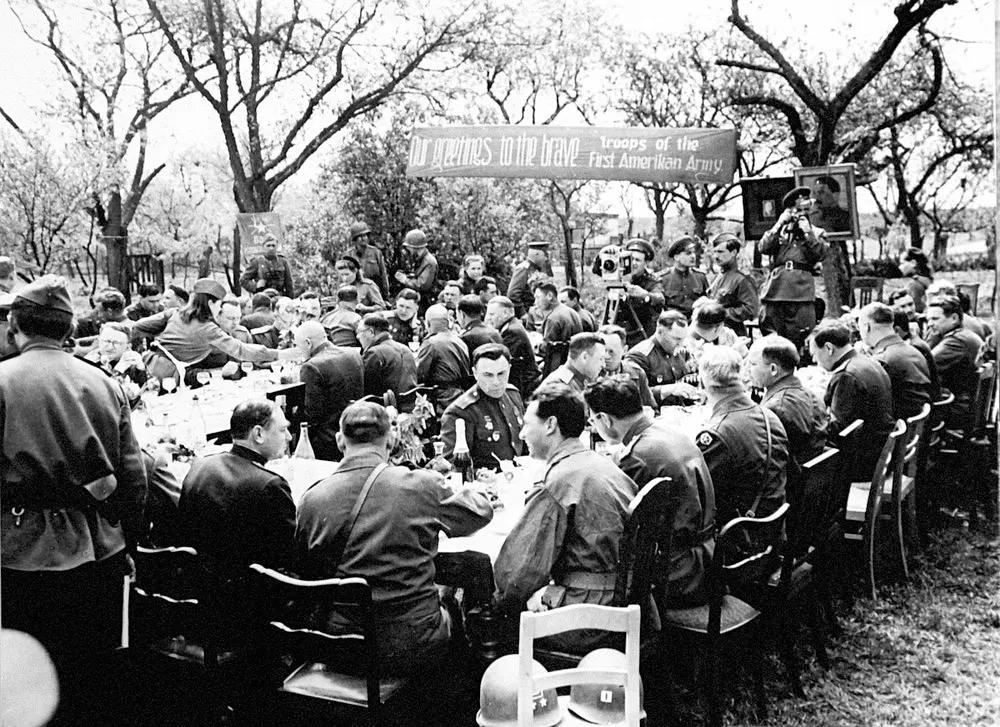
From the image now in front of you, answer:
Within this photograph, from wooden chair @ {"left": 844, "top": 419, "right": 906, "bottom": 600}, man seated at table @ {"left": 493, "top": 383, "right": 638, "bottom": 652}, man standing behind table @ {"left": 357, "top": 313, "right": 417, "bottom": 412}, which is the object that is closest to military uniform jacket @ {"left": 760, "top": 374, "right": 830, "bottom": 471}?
wooden chair @ {"left": 844, "top": 419, "right": 906, "bottom": 600}

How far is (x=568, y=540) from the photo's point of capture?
11.3 ft

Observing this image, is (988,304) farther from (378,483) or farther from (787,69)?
(378,483)

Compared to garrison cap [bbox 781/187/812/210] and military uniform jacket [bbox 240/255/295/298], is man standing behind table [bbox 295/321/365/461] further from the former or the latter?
military uniform jacket [bbox 240/255/295/298]

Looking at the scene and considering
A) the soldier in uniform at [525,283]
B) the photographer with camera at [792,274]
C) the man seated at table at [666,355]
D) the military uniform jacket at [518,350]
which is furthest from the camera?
the soldier in uniform at [525,283]

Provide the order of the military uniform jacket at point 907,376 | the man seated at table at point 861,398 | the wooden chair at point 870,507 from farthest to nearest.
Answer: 1. the military uniform jacket at point 907,376
2. the man seated at table at point 861,398
3. the wooden chair at point 870,507

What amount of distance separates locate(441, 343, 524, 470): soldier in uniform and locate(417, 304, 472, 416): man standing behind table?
5.56 feet

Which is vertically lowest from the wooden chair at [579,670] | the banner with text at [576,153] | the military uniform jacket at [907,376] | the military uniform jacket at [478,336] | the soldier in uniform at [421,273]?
the wooden chair at [579,670]

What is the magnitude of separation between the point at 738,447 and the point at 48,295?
10.2 ft

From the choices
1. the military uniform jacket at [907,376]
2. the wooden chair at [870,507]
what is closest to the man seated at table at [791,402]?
the wooden chair at [870,507]

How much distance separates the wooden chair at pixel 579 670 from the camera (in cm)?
275

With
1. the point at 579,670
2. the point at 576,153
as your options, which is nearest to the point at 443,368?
the point at 579,670

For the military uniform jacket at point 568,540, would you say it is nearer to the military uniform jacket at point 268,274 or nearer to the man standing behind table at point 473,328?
the man standing behind table at point 473,328

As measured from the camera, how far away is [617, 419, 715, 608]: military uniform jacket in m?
3.75

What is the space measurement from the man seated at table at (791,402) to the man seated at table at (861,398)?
1.22ft
